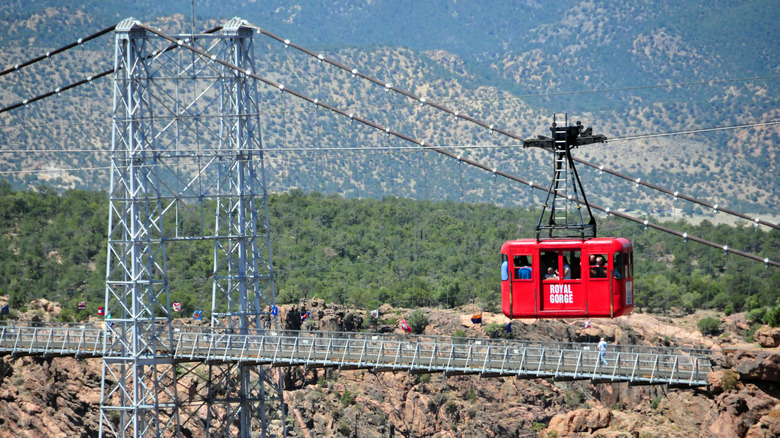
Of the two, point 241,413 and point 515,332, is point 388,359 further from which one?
point 515,332

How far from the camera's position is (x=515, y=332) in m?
67.9

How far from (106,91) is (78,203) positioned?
6935cm

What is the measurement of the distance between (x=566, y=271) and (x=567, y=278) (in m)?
0.19

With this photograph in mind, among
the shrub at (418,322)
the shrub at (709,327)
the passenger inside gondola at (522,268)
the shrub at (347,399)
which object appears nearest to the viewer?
the passenger inside gondola at (522,268)

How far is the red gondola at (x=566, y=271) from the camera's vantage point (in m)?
32.1

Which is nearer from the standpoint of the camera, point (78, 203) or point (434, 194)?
point (78, 203)

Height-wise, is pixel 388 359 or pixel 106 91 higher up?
pixel 106 91

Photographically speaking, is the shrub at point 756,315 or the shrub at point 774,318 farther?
the shrub at point 756,315

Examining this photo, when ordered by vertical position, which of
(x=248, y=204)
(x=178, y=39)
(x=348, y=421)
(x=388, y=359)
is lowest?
(x=348, y=421)

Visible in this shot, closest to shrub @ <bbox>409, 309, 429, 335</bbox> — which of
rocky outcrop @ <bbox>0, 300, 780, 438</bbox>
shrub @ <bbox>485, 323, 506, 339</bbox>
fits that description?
rocky outcrop @ <bbox>0, 300, 780, 438</bbox>

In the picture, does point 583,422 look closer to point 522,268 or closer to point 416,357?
point 416,357

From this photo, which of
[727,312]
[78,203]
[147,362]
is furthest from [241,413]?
[78,203]

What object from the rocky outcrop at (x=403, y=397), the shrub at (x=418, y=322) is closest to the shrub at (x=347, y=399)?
the rocky outcrop at (x=403, y=397)

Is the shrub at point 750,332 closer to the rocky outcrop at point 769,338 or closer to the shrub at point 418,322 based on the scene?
the shrub at point 418,322
